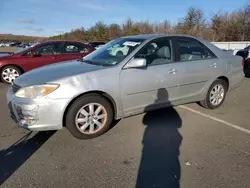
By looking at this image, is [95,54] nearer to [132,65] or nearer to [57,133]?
[132,65]

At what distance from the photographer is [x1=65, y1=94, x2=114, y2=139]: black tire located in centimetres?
334

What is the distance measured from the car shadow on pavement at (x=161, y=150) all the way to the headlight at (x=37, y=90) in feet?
5.10

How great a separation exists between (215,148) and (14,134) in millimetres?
3127

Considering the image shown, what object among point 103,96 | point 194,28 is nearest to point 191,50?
point 103,96

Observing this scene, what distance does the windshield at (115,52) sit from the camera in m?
3.84

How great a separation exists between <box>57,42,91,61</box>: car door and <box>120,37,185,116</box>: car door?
475 centimetres

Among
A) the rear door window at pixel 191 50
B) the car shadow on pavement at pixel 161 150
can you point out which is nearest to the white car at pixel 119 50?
the car shadow on pavement at pixel 161 150

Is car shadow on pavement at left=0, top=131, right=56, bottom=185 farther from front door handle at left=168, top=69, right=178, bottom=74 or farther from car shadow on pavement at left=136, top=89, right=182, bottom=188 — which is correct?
front door handle at left=168, top=69, right=178, bottom=74

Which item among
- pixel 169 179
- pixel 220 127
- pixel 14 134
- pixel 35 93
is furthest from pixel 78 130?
pixel 220 127

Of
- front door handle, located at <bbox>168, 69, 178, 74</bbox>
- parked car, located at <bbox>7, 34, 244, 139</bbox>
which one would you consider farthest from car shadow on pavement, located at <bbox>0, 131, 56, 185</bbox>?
front door handle, located at <bbox>168, 69, 178, 74</bbox>

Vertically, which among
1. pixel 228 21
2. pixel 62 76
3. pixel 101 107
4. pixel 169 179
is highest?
pixel 228 21

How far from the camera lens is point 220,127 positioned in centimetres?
402

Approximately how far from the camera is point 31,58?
793 cm

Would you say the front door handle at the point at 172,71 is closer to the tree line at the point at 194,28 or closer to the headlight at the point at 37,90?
the headlight at the point at 37,90
